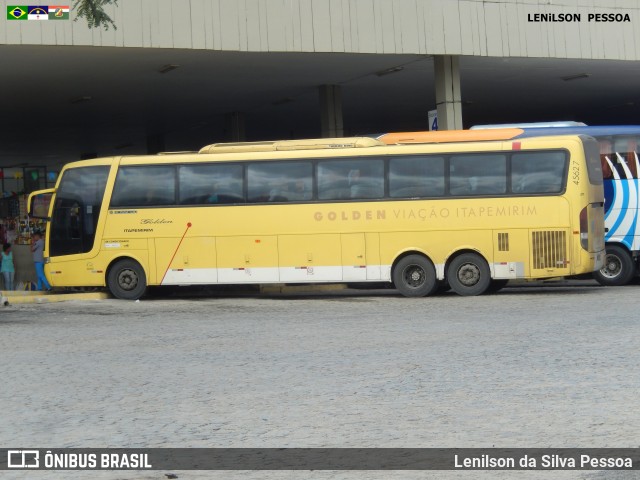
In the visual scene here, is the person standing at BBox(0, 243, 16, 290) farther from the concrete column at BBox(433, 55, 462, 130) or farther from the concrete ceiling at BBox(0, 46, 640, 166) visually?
the concrete column at BBox(433, 55, 462, 130)

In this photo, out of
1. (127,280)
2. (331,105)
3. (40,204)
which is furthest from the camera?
(331,105)

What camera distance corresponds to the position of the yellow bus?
21.8 meters

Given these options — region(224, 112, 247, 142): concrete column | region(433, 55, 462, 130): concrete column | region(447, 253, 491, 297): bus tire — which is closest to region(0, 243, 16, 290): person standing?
region(224, 112, 247, 142): concrete column

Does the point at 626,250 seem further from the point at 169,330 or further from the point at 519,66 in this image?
the point at 169,330

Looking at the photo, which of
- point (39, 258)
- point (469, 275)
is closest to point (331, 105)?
point (39, 258)

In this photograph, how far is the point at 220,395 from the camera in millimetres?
9594

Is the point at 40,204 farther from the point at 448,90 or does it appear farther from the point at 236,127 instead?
the point at 236,127

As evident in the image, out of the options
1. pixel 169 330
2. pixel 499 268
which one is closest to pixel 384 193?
pixel 499 268

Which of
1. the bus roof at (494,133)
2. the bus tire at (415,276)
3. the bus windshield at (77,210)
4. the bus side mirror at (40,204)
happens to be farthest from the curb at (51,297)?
the bus roof at (494,133)

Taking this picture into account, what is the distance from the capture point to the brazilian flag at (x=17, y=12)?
856 inches

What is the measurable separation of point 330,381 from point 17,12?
46.9 feet

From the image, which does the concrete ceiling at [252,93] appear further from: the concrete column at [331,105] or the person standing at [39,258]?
the person standing at [39,258]

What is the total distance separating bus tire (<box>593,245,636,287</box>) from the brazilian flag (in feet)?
43.7

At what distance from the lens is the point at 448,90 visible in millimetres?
27797
